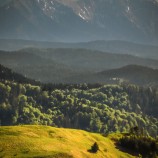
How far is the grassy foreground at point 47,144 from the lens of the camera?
88.9 m

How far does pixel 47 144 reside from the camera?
318 ft

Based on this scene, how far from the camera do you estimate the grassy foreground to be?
88.9m

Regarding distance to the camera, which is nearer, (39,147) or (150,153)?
(39,147)

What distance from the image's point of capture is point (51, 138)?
106 metres

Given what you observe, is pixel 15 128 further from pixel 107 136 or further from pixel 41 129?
pixel 107 136

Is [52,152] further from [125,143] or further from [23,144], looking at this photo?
[125,143]

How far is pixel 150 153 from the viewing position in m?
122

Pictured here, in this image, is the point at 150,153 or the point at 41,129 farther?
the point at 150,153

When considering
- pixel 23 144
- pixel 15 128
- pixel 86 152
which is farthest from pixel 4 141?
pixel 86 152

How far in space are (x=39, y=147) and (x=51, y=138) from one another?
12.8 m

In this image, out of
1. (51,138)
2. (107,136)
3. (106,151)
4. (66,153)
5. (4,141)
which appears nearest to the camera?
(66,153)

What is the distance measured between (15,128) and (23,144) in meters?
13.6

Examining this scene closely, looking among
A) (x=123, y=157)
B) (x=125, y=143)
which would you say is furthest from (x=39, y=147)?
(x=125, y=143)

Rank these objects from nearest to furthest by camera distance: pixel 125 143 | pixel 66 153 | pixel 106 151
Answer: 1. pixel 66 153
2. pixel 106 151
3. pixel 125 143
